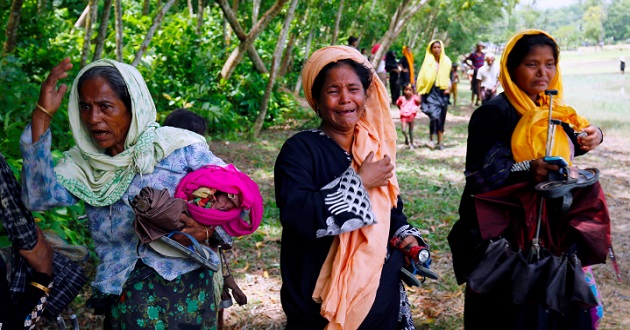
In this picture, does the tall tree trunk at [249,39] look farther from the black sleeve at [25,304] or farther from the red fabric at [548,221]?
the black sleeve at [25,304]

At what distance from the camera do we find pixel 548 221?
306cm

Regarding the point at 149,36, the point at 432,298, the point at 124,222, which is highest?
the point at 149,36

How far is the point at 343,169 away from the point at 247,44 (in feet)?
30.1

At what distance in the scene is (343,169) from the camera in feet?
8.91

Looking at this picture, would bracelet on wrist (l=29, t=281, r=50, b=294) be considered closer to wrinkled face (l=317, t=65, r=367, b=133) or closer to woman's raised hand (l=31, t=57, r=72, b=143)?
woman's raised hand (l=31, t=57, r=72, b=143)

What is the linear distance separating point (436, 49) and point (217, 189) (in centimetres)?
1021

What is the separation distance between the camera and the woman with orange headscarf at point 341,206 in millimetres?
2543

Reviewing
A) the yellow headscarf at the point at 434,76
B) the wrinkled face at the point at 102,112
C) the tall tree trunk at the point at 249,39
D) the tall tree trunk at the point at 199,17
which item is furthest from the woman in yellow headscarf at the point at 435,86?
the wrinkled face at the point at 102,112

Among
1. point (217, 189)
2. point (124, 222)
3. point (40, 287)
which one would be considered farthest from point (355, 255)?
point (40, 287)

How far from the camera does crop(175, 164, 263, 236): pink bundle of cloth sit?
2668mm

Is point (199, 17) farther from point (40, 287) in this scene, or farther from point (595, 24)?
point (595, 24)

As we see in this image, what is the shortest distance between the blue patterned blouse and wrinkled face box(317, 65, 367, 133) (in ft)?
1.84

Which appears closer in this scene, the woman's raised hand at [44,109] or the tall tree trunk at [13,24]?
the woman's raised hand at [44,109]

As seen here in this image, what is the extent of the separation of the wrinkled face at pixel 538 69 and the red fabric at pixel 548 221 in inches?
22.7
